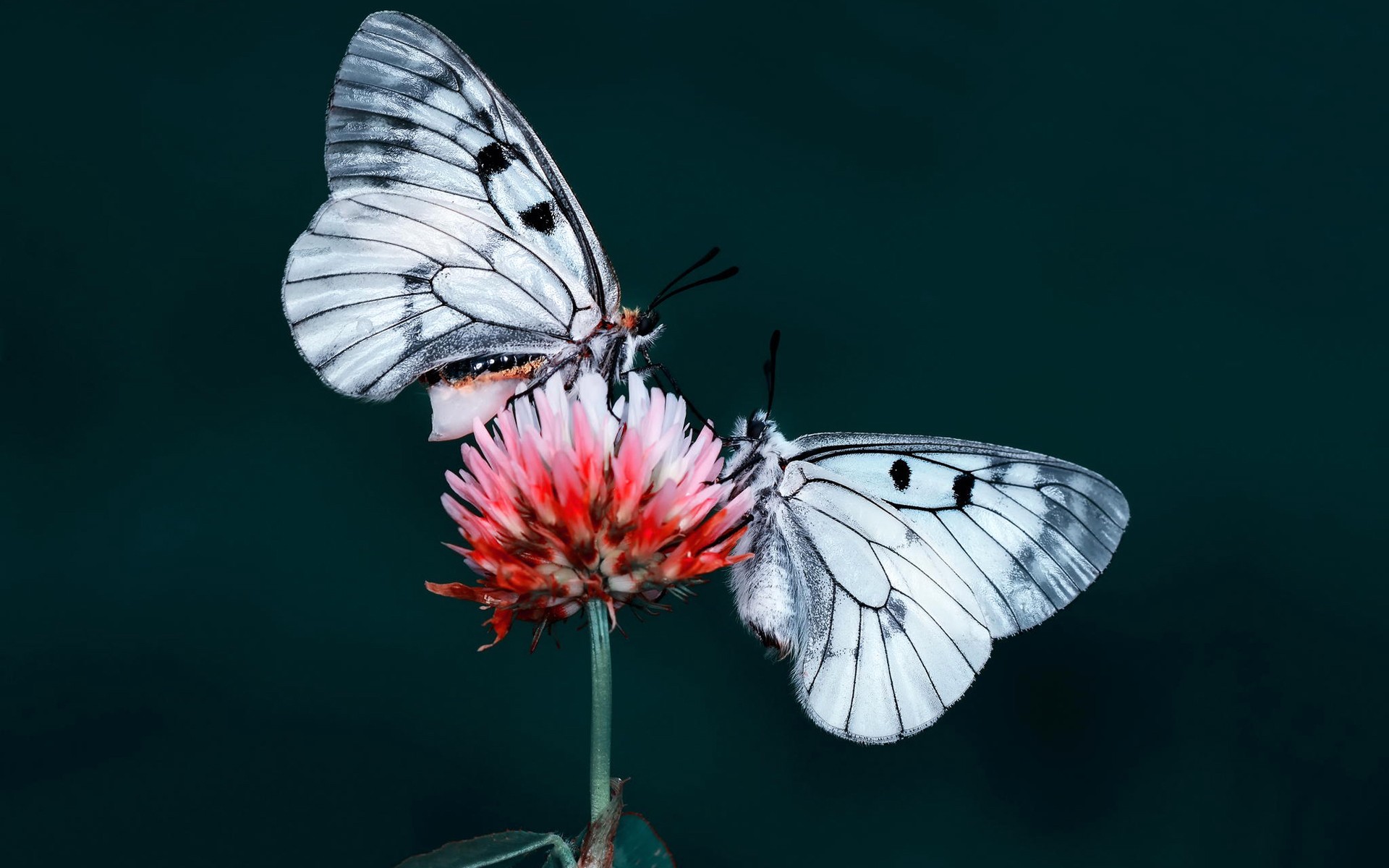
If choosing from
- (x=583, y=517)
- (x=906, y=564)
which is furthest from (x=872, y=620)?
(x=583, y=517)

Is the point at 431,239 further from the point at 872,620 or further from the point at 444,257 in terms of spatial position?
the point at 872,620

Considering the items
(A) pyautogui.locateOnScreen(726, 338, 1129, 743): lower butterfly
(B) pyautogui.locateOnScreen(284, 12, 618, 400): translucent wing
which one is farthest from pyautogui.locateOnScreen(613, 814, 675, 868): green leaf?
(B) pyautogui.locateOnScreen(284, 12, 618, 400): translucent wing

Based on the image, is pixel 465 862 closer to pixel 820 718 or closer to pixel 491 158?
pixel 820 718

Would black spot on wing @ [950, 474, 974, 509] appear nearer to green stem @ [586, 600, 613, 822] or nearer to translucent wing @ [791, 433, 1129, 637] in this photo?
translucent wing @ [791, 433, 1129, 637]

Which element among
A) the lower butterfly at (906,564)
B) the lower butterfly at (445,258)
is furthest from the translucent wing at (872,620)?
the lower butterfly at (445,258)

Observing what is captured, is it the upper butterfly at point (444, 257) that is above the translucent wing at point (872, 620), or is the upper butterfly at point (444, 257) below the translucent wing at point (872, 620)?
above

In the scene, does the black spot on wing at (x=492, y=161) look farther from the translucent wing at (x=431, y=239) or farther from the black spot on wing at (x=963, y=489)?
the black spot on wing at (x=963, y=489)

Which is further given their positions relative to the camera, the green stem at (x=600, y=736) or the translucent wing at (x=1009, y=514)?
the translucent wing at (x=1009, y=514)
